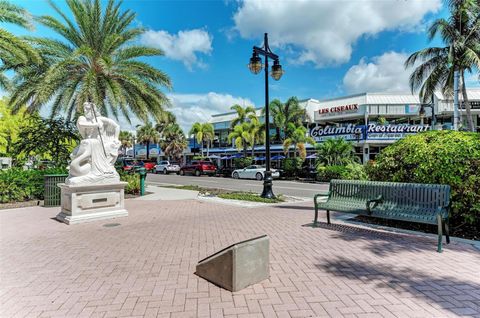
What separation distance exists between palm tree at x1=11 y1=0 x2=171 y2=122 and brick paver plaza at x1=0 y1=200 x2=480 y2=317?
7561mm

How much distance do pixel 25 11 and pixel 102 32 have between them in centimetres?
324

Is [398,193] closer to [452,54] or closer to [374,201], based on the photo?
[374,201]

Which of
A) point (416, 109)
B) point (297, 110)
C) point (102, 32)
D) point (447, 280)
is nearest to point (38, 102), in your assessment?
point (102, 32)

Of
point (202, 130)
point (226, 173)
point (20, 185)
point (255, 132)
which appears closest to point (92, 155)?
point (20, 185)

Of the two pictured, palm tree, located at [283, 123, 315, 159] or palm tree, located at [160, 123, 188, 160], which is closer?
palm tree, located at [283, 123, 315, 159]

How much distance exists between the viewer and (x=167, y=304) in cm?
317

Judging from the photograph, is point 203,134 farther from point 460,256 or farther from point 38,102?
point 460,256

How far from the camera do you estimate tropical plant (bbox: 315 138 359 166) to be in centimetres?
2255

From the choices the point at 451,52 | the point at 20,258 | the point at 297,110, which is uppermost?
the point at 451,52

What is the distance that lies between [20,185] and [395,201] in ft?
42.2

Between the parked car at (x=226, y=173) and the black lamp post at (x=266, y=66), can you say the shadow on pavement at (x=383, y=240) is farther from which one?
the parked car at (x=226, y=173)

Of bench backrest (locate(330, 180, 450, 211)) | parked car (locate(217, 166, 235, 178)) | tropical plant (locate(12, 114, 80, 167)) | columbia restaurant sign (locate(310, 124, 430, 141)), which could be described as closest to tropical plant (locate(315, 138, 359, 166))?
columbia restaurant sign (locate(310, 124, 430, 141))

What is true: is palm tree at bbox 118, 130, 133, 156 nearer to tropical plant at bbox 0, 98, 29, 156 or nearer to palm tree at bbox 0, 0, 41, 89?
tropical plant at bbox 0, 98, 29, 156

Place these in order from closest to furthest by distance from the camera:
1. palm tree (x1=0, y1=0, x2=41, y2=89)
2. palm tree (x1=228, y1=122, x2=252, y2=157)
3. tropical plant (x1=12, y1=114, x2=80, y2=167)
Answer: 1. palm tree (x1=0, y1=0, x2=41, y2=89)
2. tropical plant (x1=12, y1=114, x2=80, y2=167)
3. palm tree (x1=228, y1=122, x2=252, y2=157)
